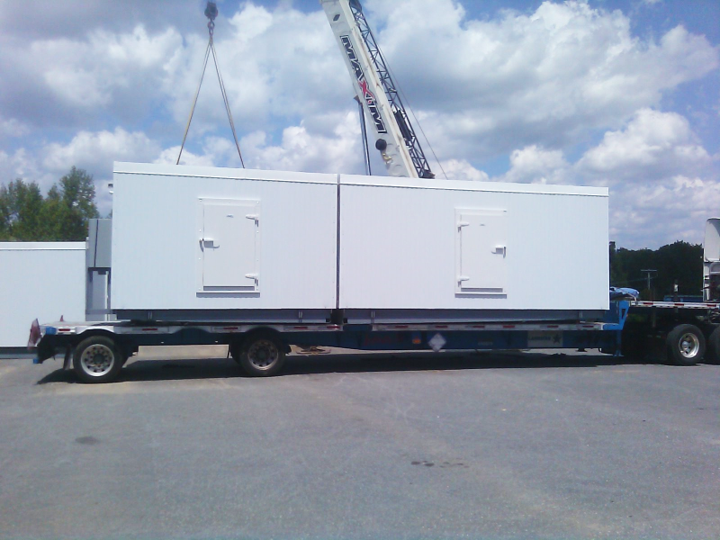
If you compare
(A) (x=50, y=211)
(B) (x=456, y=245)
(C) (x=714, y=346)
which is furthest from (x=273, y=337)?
(A) (x=50, y=211)

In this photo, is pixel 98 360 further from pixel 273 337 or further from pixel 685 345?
pixel 685 345

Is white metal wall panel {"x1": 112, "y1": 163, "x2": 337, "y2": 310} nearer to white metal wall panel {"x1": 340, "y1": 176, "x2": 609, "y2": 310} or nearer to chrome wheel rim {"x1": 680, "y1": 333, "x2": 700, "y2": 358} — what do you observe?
white metal wall panel {"x1": 340, "y1": 176, "x2": 609, "y2": 310}

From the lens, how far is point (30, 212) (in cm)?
4478

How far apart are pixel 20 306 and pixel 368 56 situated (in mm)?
11028

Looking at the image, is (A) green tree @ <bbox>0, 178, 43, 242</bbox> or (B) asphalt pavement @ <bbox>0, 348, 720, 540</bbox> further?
(A) green tree @ <bbox>0, 178, 43, 242</bbox>

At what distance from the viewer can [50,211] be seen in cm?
4312

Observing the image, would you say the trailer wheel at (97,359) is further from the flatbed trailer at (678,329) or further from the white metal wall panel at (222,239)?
the flatbed trailer at (678,329)

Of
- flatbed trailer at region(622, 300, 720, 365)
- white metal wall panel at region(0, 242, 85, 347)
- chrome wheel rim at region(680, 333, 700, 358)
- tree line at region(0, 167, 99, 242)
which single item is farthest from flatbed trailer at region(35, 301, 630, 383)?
tree line at region(0, 167, 99, 242)

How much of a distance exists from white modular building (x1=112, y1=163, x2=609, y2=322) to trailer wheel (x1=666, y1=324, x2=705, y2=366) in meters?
2.32

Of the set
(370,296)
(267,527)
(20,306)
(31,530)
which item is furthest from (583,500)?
(20,306)

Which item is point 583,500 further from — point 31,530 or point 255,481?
point 31,530

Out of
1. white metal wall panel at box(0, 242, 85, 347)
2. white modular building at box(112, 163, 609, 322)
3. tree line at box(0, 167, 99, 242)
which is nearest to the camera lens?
white modular building at box(112, 163, 609, 322)

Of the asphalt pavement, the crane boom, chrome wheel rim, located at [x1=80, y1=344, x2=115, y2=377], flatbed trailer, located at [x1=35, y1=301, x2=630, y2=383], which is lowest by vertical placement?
the asphalt pavement

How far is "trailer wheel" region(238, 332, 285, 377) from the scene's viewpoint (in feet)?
41.6
